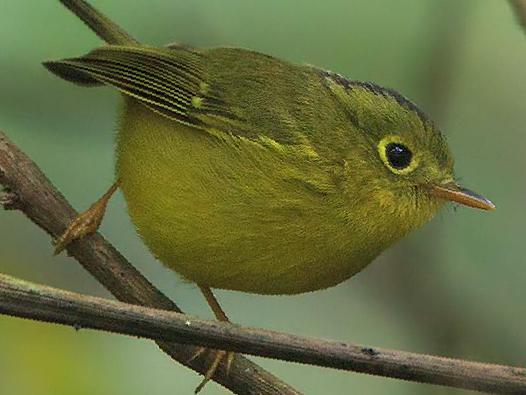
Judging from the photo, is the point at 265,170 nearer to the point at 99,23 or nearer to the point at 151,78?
the point at 151,78

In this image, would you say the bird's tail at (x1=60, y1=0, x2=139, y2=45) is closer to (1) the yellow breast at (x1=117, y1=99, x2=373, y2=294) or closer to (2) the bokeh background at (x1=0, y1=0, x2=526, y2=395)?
(2) the bokeh background at (x1=0, y1=0, x2=526, y2=395)

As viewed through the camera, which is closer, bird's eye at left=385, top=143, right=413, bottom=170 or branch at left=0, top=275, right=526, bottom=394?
branch at left=0, top=275, right=526, bottom=394

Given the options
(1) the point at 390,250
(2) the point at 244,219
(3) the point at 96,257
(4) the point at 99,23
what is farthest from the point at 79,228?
(1) the point at 390,250

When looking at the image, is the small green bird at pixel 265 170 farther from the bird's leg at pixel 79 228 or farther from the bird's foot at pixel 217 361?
the bird's foot at pixel 217 361

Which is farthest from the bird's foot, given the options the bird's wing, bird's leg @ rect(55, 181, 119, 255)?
the bird's wing

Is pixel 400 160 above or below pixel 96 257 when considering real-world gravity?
above

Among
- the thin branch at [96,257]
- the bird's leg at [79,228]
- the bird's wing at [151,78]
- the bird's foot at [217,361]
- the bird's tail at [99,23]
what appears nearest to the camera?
the thin branch at [96,257]

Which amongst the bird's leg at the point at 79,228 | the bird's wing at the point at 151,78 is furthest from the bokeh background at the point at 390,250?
the bird's leg at the point at 79,228
